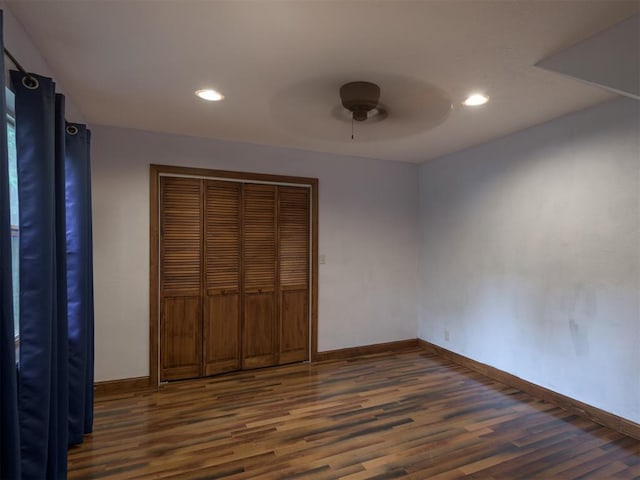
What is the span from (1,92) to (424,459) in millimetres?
2719

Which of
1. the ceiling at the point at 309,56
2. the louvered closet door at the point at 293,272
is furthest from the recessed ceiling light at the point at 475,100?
the louvered closet door at the point at 293,272

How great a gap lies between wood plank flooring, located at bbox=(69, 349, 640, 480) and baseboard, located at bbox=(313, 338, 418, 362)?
0.51m

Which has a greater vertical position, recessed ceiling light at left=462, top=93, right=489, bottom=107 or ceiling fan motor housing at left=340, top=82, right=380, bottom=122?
recessed ceiling light at left=462, top=93, right=489, bottom=107

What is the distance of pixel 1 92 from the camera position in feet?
3.84

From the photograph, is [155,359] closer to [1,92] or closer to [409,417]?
[409,417]

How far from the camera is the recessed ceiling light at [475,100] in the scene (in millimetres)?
2398

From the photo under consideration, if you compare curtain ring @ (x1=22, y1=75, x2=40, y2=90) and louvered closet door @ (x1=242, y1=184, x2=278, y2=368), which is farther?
louvered closet door @ (x1=242, y1=184, x2=278, y2=368)

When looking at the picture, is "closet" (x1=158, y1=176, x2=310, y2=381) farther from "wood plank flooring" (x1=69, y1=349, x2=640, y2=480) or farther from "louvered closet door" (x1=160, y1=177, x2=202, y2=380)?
"wood plank flooring" (x1=69, y1=349, x2=640, y2=480)

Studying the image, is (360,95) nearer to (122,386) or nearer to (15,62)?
(15,62)

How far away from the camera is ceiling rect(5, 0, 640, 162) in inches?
60.2

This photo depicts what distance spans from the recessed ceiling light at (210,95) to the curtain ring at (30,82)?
3.07 ft

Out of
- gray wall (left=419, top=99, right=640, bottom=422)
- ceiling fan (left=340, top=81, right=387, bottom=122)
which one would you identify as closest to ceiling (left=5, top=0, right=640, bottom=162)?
ceiling fan (left=340, top=81, right=387, bottom=122)

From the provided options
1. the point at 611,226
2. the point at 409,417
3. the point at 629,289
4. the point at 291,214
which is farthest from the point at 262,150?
the point at 629,289

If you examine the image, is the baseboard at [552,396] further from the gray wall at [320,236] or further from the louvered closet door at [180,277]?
the louvered closet door at [180,277]
